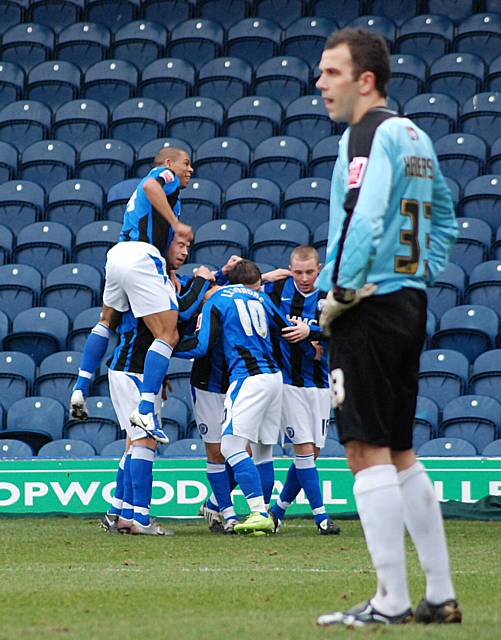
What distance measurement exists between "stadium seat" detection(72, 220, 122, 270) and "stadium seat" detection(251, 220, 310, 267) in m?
1.50

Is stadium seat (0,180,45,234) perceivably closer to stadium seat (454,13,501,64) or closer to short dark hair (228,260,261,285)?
stadium seat (454,13,501,64)

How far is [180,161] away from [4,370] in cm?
428

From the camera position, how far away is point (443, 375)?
36.2 feet

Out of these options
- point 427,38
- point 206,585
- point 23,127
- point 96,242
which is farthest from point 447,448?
point 23,127

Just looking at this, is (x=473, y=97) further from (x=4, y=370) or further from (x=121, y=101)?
(x=4, y=370)

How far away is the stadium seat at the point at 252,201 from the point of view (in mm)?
13273

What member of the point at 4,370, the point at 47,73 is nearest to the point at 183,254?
the point at 4,370

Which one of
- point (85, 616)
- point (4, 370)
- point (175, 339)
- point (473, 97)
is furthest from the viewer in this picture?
point (473, 97)

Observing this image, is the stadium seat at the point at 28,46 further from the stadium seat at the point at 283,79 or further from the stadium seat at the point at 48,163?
the stadium seat at the point at 283,79

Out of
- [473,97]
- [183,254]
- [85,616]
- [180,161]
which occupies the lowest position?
[85,616]

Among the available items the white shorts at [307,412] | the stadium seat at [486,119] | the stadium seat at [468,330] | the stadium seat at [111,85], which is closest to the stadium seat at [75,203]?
the stadium seat at [111,85]

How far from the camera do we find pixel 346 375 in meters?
3.78

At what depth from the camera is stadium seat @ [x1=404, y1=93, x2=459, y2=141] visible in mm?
13922

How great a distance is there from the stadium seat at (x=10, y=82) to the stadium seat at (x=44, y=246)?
3047 mm
